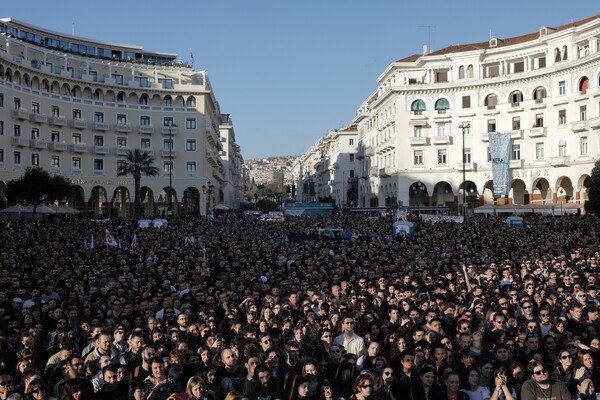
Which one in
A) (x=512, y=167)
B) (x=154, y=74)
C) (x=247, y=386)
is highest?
(x=154, y=74)

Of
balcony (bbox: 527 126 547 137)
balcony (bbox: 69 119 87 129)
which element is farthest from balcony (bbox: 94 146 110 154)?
balcony (bbox: 527 126 547 137)

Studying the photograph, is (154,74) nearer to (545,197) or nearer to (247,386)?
(545,197)

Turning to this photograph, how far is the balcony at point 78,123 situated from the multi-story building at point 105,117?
0.09m

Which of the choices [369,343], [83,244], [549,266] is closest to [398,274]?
[549,266]

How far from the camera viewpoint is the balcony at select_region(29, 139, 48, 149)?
53.8 meters

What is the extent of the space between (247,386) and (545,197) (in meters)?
54.3

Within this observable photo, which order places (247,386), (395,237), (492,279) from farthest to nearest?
(395,237) → (492,279) → (247,386)

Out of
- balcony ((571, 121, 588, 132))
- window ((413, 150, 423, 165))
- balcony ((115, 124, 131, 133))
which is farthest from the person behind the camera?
balcony ((115, 124, 131, 133))

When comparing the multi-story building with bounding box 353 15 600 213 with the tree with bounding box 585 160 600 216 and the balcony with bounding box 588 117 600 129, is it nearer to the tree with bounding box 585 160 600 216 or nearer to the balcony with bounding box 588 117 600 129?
the balcony with bounding box 588 117 600 129

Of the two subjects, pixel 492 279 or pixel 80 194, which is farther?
pixel 80 194

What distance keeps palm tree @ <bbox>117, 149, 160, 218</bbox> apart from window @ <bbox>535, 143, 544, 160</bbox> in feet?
114

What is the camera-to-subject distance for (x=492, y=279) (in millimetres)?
16469

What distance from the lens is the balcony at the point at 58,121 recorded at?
56.1 m

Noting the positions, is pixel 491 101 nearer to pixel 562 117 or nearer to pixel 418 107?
pixel 418 107
